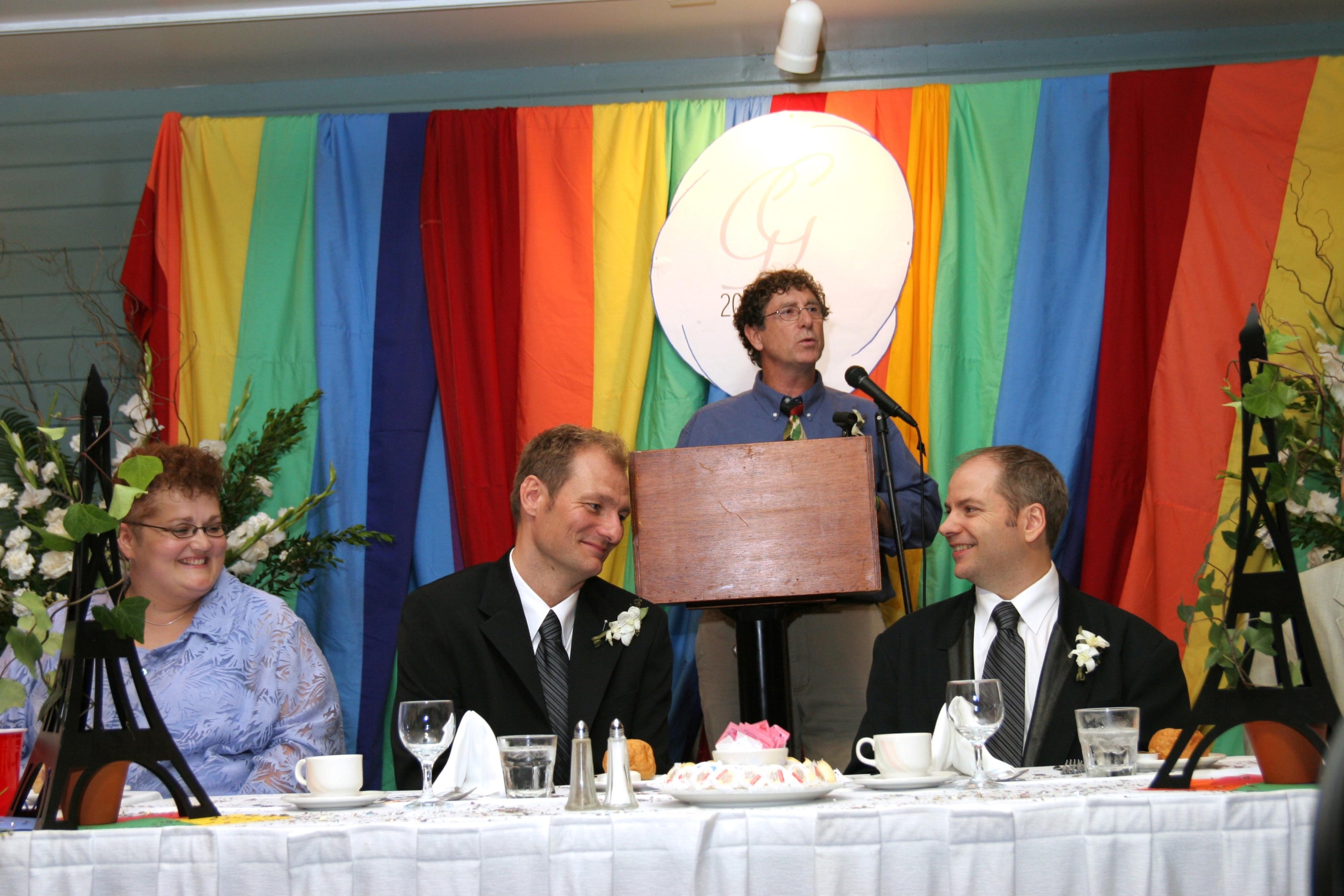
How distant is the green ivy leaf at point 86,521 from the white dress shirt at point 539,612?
115 centimetres

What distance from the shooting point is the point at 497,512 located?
12.5ft

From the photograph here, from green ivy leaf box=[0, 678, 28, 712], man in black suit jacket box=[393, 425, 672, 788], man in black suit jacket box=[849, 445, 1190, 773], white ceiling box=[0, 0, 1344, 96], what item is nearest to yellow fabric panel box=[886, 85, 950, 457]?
white ceiling box=[0, 0, 1344, 96]

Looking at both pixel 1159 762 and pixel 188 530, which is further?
pixel 188 530

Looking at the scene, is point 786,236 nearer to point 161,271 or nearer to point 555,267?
point 555,267

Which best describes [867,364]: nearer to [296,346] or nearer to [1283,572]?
[296,346]

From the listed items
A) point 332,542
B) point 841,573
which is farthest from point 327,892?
point 332,542

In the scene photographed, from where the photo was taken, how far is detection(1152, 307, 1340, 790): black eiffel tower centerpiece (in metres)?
1.46

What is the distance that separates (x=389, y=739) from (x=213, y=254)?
1.75 m

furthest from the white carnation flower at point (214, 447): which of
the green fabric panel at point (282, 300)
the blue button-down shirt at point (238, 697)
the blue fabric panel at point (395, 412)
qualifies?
the blue button-down shirt at point (238, 697)

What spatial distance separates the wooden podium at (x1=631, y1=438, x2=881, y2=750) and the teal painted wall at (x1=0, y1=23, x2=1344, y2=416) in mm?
2389

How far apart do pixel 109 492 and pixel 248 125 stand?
276 centimetres

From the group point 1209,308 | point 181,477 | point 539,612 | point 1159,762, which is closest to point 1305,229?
point 1209,308

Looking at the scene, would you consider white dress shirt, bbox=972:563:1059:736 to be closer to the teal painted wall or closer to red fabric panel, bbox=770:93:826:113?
red fabric panel, bbox=770:93:826:113

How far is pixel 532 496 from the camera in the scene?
9.03ft
